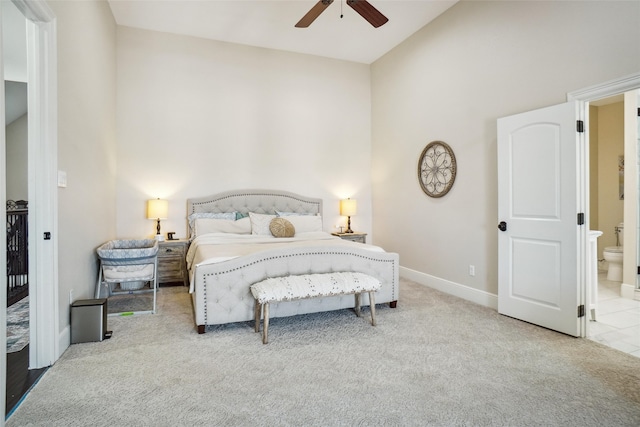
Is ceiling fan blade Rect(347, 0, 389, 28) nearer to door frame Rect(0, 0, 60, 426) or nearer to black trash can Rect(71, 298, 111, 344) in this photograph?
door frame Rect(0, 0, 60, 426)

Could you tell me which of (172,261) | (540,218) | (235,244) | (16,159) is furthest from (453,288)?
(16,159)

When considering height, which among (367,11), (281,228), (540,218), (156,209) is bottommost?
(281,228)

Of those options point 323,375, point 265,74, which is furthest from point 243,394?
point 265,74

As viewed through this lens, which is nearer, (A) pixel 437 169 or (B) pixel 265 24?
(A) pixel 437 169

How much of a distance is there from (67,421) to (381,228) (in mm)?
4648

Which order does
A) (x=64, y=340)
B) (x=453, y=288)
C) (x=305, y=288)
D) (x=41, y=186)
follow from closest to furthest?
1. (x=41, y=186)
2. (x=64, y=340)
3. (x=305, y=288)
4. (x=453, y=288)

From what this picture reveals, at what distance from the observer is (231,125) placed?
16.9 ft

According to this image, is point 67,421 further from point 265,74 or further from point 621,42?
point 265,74

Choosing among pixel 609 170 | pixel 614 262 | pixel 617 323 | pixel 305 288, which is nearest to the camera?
pixel 305 288

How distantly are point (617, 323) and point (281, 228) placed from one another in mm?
3648

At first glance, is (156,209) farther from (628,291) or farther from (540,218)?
(628,291)

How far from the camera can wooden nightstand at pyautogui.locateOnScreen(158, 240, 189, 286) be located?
4438 millimetres

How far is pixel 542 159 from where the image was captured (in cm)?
304

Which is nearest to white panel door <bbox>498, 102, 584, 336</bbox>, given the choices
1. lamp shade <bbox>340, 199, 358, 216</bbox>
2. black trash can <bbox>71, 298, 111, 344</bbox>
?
lamp shade <bbox>340, 199, 358, 216</bbox>
